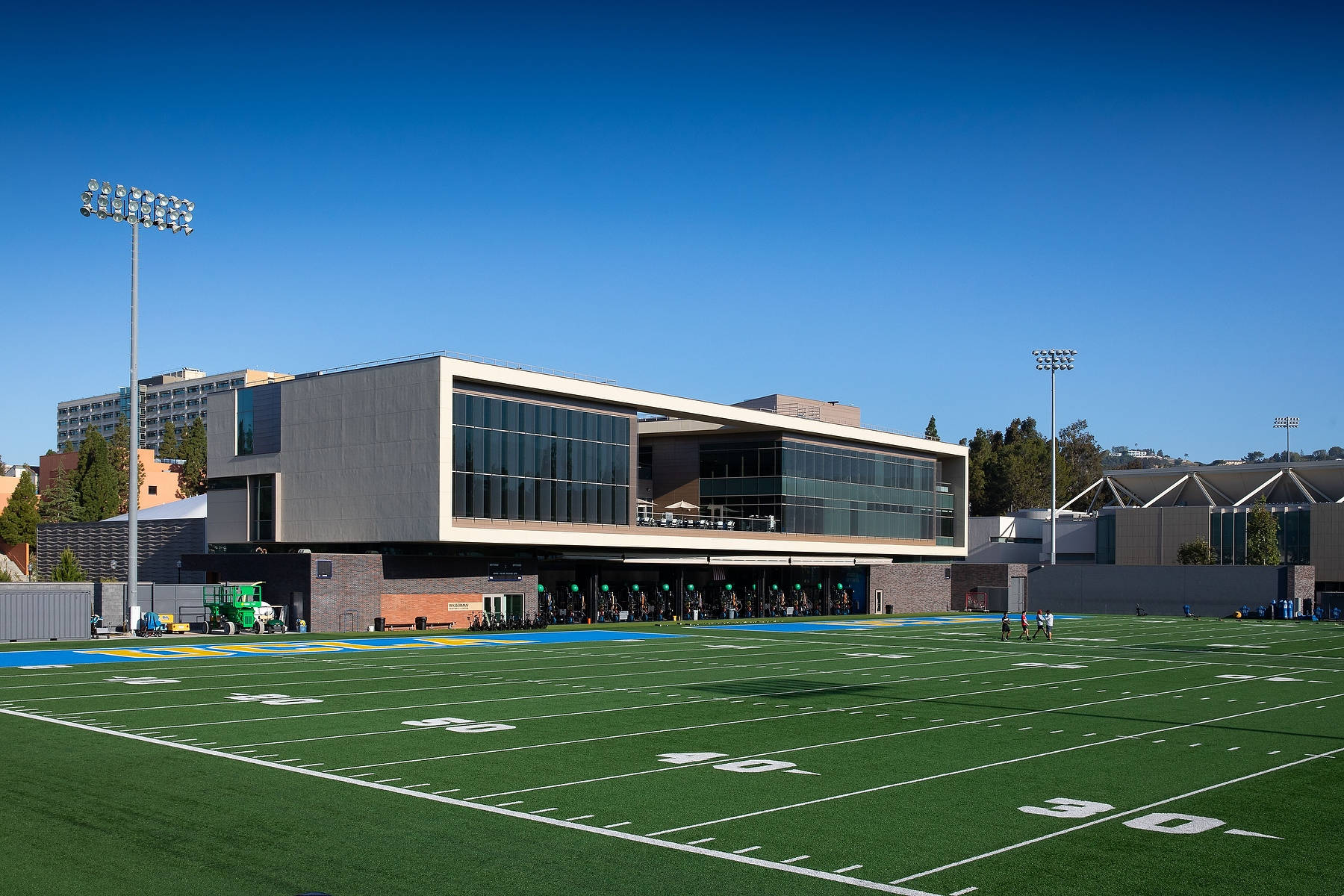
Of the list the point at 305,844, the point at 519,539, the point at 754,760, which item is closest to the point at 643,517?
the point at 519,539

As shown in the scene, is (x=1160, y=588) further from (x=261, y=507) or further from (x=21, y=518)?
(x=21, y=518)

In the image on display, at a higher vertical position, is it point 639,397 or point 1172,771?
point 639,397

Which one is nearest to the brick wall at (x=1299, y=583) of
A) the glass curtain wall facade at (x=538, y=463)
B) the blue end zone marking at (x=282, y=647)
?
the glass curtain wall facade at (x=538, y=463)

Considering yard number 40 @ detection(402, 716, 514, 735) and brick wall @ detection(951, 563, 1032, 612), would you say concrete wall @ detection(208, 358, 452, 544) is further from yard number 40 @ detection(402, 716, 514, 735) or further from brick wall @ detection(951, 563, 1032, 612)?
brick wall @ detection(951, 563, 1032, 612)

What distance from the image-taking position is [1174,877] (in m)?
13.0

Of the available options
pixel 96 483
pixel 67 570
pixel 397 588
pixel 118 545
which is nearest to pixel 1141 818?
pixel 397 588

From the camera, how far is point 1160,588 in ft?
313

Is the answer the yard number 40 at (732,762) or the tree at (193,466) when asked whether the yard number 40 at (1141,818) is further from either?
the tree at (193,466)

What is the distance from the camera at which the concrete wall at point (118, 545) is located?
7938cm

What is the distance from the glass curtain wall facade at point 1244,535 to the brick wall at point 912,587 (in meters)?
27.3

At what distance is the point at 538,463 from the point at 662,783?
4732cm

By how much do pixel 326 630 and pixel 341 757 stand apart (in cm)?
3846

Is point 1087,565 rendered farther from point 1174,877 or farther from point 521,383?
point 1174,877

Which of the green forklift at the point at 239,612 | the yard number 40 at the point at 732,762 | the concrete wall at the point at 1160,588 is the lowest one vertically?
the concrete wall at the point at 1160,588
